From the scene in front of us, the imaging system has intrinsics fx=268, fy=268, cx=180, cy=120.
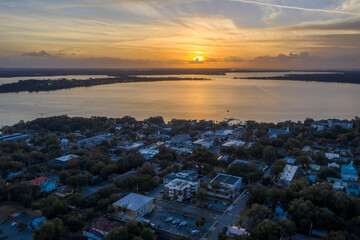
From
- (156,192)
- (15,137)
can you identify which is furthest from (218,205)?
(15,137)

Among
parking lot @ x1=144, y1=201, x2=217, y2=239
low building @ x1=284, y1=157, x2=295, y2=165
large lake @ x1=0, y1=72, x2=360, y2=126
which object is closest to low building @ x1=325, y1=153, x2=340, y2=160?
low building @ x1=284, y1=157, x2=295, y2=165

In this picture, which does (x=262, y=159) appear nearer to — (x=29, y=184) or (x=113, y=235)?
(x=113, y=235)

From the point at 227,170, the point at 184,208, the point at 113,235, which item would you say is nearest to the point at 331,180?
the point at 227,170

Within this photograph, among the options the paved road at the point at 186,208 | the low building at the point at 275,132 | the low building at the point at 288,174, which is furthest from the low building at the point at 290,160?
the paved road at the point at 186,208

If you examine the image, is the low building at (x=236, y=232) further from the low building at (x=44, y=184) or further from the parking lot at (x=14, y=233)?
the low building at (x=44, y=184)

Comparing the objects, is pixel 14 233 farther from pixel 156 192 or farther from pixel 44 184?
pixel 156 192

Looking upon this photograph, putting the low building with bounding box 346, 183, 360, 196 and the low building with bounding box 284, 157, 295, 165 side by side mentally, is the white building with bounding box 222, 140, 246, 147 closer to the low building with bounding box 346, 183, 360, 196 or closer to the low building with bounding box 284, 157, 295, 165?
the low building with bounding box 284, 157, 295, 165

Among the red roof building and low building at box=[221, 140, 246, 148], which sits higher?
the red roof building
